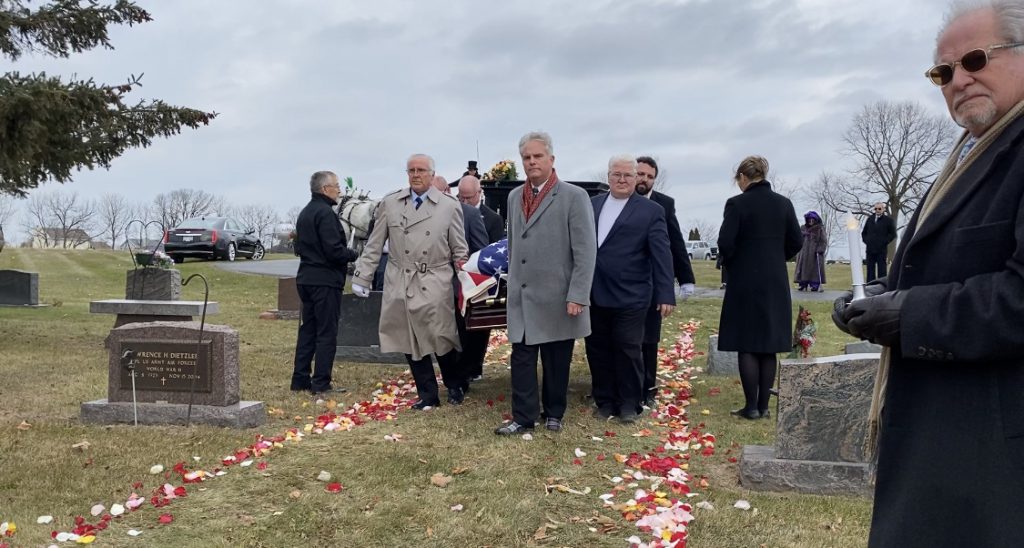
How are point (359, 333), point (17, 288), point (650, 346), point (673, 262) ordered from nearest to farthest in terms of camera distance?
point (673, 262), point (650, 346), point (359, 333), point (17, 288)

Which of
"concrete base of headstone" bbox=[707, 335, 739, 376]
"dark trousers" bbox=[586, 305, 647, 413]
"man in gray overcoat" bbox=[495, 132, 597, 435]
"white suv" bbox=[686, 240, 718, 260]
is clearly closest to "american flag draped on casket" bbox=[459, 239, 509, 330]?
"man in gray overcoat" bbox=[495, 132, 597, 435]

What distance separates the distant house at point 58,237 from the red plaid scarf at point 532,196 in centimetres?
7307

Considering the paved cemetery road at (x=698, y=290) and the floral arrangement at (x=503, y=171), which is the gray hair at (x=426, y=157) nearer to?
the floral arrangement at (x=503, y=171)

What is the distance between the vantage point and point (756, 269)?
21.3 ft

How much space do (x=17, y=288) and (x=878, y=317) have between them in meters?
16.5

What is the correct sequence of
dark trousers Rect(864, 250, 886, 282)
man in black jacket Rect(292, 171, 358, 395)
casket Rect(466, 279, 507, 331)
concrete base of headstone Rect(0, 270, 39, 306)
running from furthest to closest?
dark trousers Rect(864, 250, 886, 282) → concrete base of headstone Rect(0, 270, 39, 306) → man in black jacket Rect(292, 171, 358, 395) → casket Rect(466, 279, 507, 331)

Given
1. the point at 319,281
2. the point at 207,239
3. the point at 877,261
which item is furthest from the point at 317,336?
the point at 207,239

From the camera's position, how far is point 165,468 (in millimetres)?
5027

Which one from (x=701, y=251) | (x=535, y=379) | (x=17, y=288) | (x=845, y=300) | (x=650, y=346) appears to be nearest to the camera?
(x=845, y=300)

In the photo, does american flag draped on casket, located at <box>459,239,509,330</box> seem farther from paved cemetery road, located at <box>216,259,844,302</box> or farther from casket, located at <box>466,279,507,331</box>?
paved cemetery road, located at <box>216,259,844,302</box>

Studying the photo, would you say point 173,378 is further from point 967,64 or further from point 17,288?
point 17,288

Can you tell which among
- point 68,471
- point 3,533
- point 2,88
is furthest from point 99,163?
point 3,533

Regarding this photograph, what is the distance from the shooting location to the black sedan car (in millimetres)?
27000

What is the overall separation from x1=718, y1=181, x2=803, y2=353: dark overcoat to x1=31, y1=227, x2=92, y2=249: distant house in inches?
2898
